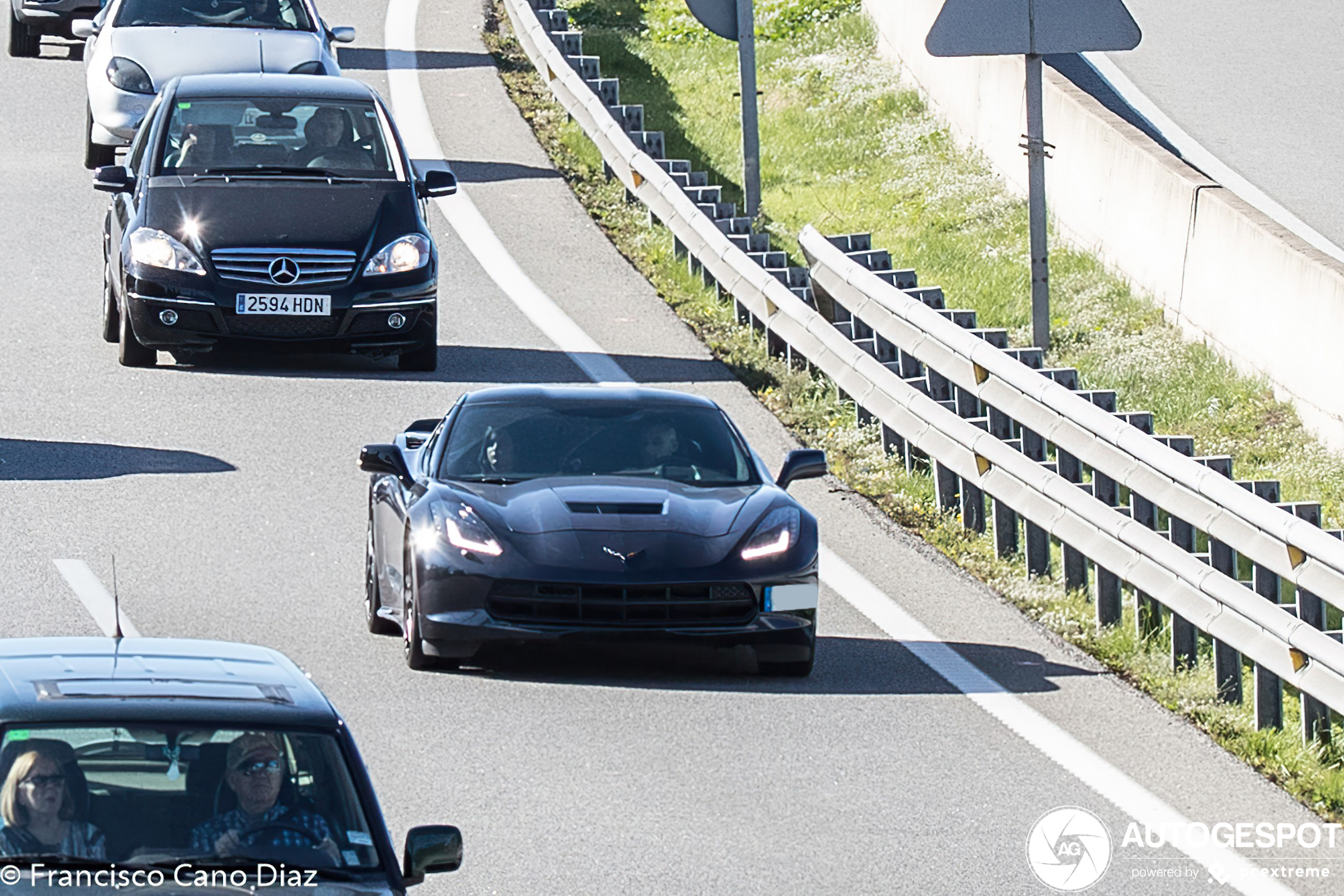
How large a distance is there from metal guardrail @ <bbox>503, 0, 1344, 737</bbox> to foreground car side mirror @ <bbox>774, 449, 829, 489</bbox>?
3.71 ft

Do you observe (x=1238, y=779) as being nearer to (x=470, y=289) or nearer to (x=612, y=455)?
(x=612, y=455)

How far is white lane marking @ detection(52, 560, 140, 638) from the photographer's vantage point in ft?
35.4

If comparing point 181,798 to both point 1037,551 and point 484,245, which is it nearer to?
point 1037,551

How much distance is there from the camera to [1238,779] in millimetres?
9609

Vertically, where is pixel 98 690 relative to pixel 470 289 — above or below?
above

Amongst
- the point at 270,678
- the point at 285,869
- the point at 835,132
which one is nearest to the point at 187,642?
the point at 270,678

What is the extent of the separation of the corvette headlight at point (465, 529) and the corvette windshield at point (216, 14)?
41.7ft

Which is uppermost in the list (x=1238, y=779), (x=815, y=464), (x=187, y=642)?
(x=187, y=642)

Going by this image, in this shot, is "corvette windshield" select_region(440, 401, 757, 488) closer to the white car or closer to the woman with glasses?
the woman with glasses

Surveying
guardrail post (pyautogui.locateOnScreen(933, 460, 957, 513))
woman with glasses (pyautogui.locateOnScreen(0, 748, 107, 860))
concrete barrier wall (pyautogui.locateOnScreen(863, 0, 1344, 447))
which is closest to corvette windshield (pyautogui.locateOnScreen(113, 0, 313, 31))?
concrete barrier wall (pyautogui.locateOnScreen(863, 0, 1344, 447))

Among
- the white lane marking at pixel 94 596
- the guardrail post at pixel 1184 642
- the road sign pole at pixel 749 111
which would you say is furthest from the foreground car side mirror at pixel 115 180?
the guardrail post at pixel 1184 642

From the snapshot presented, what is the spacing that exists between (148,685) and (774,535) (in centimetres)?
498

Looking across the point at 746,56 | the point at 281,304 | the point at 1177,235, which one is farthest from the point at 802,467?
the point at 746,56

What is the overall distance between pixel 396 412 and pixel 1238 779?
274 inches
